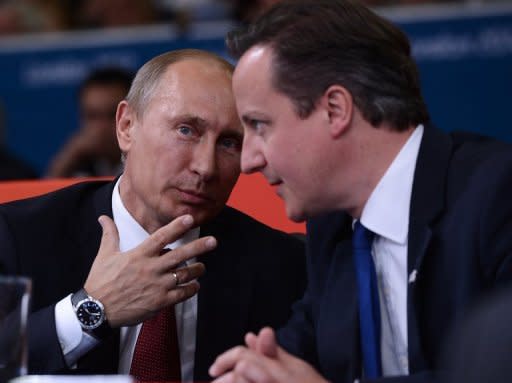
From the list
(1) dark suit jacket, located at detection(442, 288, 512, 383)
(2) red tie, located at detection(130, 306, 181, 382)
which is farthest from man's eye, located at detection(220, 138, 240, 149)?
(1) dark suit jacket, located at detection(442, 288, 512, 383)

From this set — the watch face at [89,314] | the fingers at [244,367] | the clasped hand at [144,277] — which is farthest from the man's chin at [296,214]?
the watch face at [89,314]

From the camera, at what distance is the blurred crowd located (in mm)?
4734

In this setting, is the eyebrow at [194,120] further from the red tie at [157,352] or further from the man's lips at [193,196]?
the red tie at [157,352]

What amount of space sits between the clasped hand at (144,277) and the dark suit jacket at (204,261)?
142 millimetres

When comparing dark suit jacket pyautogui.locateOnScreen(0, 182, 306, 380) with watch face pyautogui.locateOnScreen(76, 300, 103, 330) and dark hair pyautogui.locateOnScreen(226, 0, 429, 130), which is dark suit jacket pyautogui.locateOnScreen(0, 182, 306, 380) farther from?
dark hair pyautogui.locateOnScreen(226, 0, 429, 130)

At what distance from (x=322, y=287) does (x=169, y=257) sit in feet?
0.96

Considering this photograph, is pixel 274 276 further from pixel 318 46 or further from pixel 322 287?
pixel 318 46

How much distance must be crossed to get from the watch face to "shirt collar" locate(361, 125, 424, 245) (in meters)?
0.54

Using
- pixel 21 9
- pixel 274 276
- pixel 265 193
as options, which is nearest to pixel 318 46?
pixel 274 276

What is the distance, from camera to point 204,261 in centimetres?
226

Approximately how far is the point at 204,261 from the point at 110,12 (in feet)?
9.80

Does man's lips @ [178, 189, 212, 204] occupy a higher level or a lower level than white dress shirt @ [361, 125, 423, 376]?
higher

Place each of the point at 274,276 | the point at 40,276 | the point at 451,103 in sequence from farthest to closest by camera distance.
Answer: the point at 451,103 < the point at 274,276 < the point at 40,276

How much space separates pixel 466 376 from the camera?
75 centimetres
